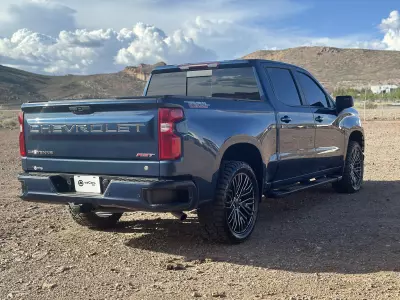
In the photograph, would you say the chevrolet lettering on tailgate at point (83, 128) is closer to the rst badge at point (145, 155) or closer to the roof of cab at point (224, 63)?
the rst badge at point (145, 155)

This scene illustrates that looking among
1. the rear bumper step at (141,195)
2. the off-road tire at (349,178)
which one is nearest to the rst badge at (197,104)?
the rear bumper step at (141,195)

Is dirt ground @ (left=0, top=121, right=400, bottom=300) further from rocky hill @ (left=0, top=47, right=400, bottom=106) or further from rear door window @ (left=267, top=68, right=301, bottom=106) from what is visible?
rocky hill @ (left=0, top=47, right=400, bottom=106)

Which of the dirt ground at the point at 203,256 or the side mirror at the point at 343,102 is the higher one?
the side mirror at the point at 343,102

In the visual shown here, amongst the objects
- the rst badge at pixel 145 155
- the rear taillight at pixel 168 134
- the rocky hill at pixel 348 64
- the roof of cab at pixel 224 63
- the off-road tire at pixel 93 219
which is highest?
the rocky hill at pixel 348 64

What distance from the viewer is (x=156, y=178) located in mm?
4598

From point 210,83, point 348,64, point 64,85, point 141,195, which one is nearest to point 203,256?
point 141,195

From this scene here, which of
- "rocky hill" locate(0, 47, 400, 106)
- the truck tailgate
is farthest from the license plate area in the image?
"rocky hill" locate(0, 47, 400, 106)

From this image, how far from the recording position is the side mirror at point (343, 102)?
7.67 meters

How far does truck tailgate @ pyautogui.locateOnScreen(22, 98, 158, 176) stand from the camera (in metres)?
4.60

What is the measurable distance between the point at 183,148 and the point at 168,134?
188mm

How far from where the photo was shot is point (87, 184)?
193 inches

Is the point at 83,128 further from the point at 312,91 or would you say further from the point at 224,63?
the point at 312,91

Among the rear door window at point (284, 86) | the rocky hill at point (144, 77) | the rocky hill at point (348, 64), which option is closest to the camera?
the rear door window at point (284, 86)

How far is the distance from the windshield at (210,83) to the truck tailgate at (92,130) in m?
1.90
